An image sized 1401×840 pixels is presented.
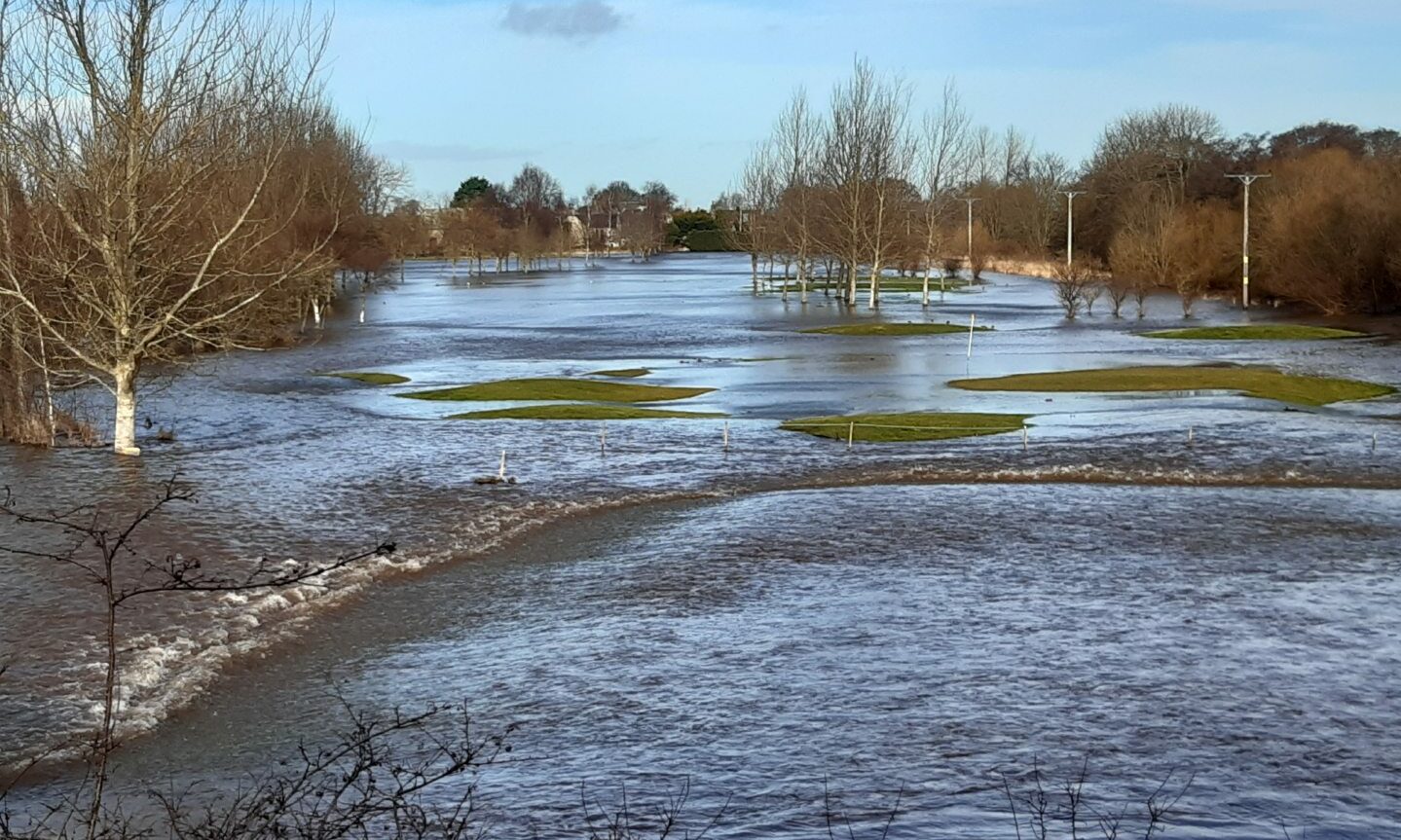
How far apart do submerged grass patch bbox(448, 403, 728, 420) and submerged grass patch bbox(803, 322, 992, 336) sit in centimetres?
2993

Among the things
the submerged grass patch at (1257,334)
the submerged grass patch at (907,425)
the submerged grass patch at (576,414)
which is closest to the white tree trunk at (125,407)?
the submerged grass patch at (576,414)

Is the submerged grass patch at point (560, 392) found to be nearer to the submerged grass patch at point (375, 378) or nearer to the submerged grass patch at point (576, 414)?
the submerged grass patch at point (576, 414)

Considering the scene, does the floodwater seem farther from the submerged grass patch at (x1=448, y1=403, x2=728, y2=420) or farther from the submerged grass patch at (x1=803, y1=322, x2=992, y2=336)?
the submerged grass patch at (x1=803, y1=322, x2=992, y2=336)

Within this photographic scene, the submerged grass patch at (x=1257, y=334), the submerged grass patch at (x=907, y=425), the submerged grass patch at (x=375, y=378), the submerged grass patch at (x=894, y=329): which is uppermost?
the submerged grass patch at (x=894, y=329)

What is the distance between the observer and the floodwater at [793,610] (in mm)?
11898

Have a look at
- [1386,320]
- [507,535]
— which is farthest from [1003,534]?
[1386,320]

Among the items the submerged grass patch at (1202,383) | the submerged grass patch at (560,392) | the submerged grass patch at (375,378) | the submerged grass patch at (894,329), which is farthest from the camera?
the submerged grass patch at (894,329)

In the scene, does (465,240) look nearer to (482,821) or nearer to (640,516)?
(640,516)

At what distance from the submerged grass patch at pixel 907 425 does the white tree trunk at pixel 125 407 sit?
13.5 metres

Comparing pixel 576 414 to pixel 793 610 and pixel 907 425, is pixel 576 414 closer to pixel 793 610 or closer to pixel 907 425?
pixel 907 425

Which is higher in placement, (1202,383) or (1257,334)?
(1257,334)

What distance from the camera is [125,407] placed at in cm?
2698

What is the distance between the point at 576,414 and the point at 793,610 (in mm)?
18406

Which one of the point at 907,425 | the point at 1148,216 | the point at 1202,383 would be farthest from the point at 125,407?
the point at 1148,216
